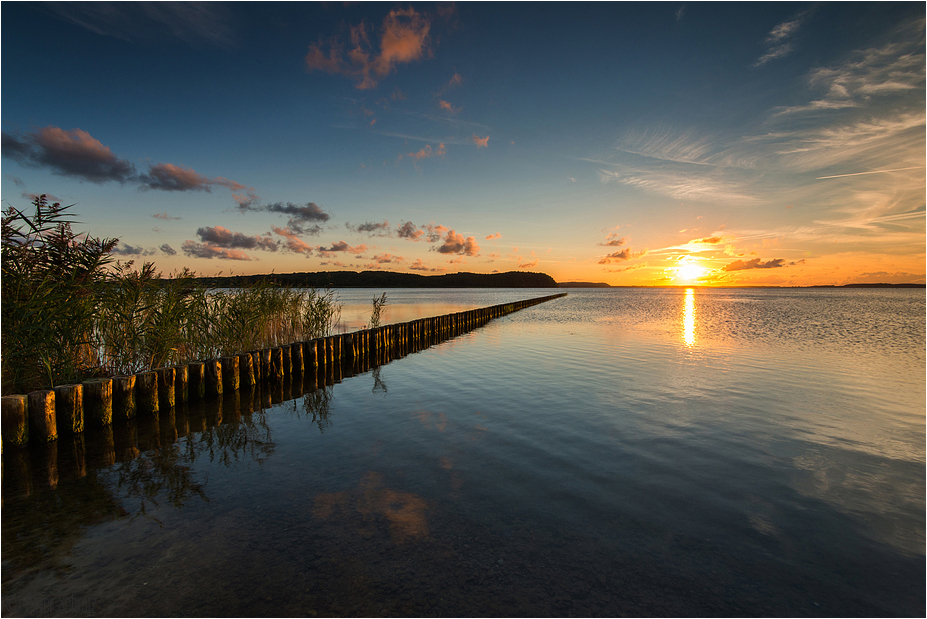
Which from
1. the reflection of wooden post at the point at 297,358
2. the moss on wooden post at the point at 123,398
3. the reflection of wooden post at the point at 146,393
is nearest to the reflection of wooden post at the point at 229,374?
the reflection of wooden post at the point at 146,393

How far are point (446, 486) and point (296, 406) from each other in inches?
201

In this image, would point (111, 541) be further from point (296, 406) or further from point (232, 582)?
point (296, 406)

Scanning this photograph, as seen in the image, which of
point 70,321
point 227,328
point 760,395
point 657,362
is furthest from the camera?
point 657,362

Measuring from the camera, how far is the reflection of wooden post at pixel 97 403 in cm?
705

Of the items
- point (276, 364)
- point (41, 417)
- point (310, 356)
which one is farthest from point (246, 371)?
point (41, 417)

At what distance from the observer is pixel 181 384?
8.80 meters

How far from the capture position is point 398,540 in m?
3.93

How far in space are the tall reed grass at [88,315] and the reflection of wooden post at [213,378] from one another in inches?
40.6

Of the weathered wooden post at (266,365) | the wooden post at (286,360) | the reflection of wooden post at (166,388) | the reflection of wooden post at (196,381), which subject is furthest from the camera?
the wooden post at (286,360)

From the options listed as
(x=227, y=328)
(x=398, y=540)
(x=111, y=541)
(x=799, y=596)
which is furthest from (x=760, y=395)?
(x=227, y=328)

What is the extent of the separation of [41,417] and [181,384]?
8.14ft

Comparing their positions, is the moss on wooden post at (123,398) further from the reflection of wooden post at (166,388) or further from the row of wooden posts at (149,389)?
the reflection of wooden post at (166,388)

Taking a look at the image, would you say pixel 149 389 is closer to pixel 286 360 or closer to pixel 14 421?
pixel 14 421

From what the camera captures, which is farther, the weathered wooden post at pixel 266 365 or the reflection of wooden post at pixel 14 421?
the weathered wooden post at pixel 266 365
